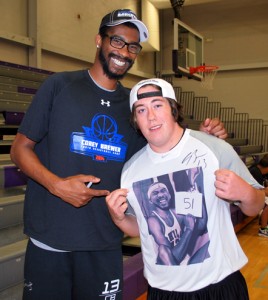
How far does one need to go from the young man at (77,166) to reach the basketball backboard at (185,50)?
5947 mm

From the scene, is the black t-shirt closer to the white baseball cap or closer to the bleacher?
the white baseball cap

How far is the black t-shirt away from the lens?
150 centimetres

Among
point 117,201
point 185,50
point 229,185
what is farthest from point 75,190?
point 185,50

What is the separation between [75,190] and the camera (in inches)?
54.2

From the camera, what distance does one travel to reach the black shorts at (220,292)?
1.33 meters

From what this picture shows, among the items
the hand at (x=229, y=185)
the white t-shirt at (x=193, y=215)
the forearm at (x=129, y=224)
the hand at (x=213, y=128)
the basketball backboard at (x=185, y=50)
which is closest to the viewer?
the hand at (x=229, y=185)

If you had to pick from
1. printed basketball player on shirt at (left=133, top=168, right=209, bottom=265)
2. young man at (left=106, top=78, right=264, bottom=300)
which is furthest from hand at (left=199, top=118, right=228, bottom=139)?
printed basketball player on shirt at (left=133, top=168, right=209, bottom=265)

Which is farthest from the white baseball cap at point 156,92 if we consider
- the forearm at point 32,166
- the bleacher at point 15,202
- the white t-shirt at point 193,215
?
the bleacher at point 15,202

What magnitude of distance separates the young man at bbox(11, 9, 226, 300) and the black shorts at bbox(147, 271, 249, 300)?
1.10 ft

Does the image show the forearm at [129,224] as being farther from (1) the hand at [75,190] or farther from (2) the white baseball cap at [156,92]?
(2) the white baseball cap at [156,92]

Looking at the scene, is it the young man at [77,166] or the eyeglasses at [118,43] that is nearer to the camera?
the young man at [77,166]

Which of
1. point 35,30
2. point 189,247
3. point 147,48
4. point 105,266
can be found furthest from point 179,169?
point 147,48

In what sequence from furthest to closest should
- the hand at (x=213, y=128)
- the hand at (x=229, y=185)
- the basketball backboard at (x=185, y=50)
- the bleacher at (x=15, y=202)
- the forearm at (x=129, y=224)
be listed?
1. the basketball backboard at (x=185, y=50)
2. the bleacher at (x=15, y=202)
3. the hand at (x=213, y=128)
4. the forearm at (x=129, y=224)
5. the hand at (x=229, y=185)

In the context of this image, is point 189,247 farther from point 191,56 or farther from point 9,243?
point 191,56
